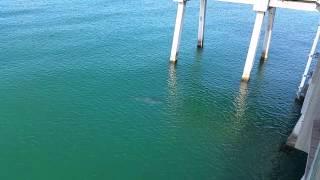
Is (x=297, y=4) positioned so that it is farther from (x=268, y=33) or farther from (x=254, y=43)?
(x=268, y=33)

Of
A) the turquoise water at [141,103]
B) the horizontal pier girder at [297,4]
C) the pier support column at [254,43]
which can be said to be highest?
the horizontal pier girder at [297,4]

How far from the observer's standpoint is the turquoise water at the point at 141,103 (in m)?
30.2

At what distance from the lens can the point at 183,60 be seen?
51.8m

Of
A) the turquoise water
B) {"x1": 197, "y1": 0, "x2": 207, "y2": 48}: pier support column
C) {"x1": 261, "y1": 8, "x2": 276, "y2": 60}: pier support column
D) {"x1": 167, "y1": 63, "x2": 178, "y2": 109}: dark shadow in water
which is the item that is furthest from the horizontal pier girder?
{"x1": 167, "y1": 63, "x2": 178, "y2": 109}: dark shadow in water

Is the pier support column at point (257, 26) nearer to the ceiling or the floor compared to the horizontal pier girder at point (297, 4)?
nearer to the floor

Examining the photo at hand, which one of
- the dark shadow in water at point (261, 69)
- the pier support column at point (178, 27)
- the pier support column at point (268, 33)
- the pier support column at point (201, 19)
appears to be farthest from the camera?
the pier support column at point (201, 19)

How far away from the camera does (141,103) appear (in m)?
39.5

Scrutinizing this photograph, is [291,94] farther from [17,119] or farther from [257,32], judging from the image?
[17,119]

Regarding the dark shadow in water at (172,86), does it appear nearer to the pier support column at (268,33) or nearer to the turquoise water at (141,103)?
the turquoise water at (141,103)

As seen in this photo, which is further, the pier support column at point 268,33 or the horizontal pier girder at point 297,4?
the pier support column at point 268,33

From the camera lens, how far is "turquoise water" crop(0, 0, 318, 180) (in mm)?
30250

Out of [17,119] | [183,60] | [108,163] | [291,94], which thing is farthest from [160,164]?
[183,60]

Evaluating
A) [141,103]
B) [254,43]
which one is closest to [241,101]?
[254,43]

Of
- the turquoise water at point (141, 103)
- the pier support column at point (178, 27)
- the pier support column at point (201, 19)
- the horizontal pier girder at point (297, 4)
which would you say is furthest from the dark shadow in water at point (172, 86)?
the horizontal pier girder at point (297, 4)
